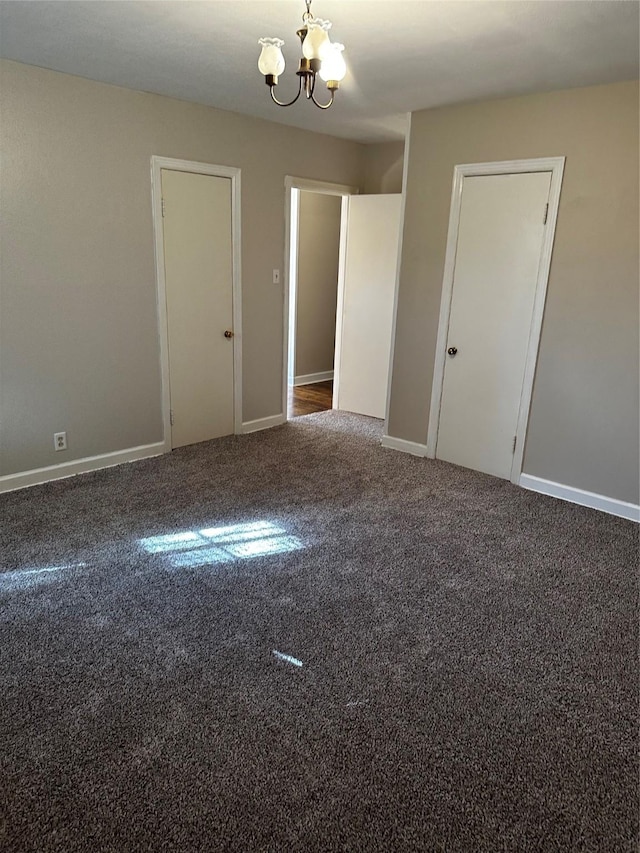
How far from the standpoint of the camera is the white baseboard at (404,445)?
14.6ft

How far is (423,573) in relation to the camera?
2816 millimetres

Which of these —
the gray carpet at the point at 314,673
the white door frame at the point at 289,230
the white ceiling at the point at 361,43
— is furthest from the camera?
the white door frame at the point at 289,230

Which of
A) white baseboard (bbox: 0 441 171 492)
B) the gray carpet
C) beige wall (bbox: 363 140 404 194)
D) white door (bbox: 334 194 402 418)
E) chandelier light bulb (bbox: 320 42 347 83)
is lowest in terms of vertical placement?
the gray carpet

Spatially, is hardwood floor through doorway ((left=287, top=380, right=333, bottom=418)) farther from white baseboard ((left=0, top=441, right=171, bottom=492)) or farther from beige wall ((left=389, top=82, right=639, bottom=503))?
beige wall ((left=389, top=82, right=639, bottom=503))

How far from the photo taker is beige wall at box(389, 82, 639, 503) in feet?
10.6

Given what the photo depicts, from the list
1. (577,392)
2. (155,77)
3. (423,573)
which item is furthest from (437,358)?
(155,77)

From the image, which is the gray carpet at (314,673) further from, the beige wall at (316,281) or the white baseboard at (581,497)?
the beige wall at (316,281)

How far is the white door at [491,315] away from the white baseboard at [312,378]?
270cm

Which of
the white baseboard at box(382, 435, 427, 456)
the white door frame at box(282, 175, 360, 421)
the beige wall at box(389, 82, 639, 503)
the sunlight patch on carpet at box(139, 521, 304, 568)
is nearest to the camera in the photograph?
the sunlight patch on carpet at box(139, 521, 304, 568)

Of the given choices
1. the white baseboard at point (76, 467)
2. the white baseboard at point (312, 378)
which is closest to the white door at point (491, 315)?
the white baseboard at point (76, 467)

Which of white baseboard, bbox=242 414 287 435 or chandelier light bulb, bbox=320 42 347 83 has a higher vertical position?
chandelier light bulb, bbox=320 42 347 83

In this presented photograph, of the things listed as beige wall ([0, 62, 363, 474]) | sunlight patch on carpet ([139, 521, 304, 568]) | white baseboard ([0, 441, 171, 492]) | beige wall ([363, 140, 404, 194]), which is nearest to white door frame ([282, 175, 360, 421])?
beige wall ([363, 140, 404, 194])

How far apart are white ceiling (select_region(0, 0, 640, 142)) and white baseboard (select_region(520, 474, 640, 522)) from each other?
92.8 inches

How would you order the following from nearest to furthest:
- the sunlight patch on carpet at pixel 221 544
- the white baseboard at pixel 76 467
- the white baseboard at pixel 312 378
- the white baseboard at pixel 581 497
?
the sunlight patch on carpet at pixel 221 544
the white baseboard at pixel 581 497
the white baseboard at pixel 76 467
the white baseboard at pixel 312 378
